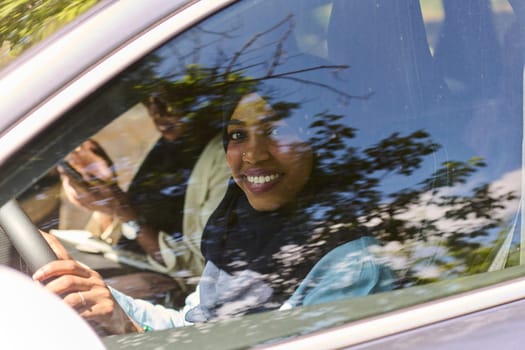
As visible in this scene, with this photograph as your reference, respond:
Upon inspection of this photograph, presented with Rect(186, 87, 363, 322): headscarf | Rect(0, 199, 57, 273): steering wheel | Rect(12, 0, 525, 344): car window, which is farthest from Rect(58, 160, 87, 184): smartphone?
Rect(186, 87, 363, 322): headscarf

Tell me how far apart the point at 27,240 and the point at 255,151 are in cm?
49

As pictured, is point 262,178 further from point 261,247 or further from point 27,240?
point 27,240

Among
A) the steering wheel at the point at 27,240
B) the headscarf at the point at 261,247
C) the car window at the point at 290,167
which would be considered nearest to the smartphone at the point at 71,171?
the car window at the point at 290,167

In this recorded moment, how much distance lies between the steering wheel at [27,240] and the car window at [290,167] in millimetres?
32

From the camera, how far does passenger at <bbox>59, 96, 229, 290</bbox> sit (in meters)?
1.65

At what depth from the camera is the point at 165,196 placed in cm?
166

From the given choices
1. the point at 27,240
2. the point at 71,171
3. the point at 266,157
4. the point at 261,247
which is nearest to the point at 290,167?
the point at 266,157

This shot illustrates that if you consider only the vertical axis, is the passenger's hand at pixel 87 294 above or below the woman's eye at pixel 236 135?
below

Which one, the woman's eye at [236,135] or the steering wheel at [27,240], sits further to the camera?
the woman's eye at [236,135]

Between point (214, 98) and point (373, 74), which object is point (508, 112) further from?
point (214, 98)

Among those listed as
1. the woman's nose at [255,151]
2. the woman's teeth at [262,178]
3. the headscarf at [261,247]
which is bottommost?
the headscarf at [261,247]

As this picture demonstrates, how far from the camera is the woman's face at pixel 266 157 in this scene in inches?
67.7

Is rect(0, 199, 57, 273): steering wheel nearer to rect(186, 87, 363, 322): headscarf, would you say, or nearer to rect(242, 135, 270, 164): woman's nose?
rect(186, 87, 363, 322): headscarf

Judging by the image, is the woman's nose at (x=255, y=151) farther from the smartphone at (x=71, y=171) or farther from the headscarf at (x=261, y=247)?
the smartphone at (x=71, y=171)
